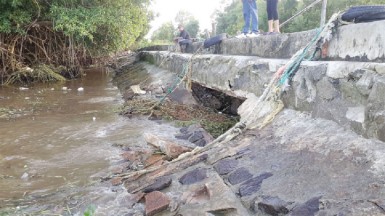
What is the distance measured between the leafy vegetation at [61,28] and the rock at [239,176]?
8.77 metres

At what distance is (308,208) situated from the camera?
219 cm

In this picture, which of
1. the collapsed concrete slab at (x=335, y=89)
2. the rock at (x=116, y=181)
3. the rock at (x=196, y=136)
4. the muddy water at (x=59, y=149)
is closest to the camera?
the collapsed concrete slab at (x=335, y=89)

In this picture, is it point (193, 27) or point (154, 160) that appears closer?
point (154, 160)

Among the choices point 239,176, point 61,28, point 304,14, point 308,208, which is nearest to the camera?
point 308,208

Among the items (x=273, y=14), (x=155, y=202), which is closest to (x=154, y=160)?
(x=155, y=202)

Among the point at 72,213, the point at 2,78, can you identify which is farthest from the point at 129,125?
the point at 2,78

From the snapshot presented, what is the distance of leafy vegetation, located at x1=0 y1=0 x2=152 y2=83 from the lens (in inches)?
427

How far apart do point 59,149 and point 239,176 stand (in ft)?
8.46

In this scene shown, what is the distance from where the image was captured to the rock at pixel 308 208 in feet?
7.11

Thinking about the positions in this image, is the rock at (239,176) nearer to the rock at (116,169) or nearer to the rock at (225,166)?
→ the rock at (225,166)

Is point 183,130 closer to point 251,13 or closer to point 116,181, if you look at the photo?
point 116,181

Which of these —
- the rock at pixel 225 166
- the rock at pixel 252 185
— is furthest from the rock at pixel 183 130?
the rock at pixel 252 185

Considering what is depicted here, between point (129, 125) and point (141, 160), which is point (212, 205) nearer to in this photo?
point (141, 160)

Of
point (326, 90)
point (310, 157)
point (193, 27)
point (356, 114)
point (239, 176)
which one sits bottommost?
point (239, 176)
